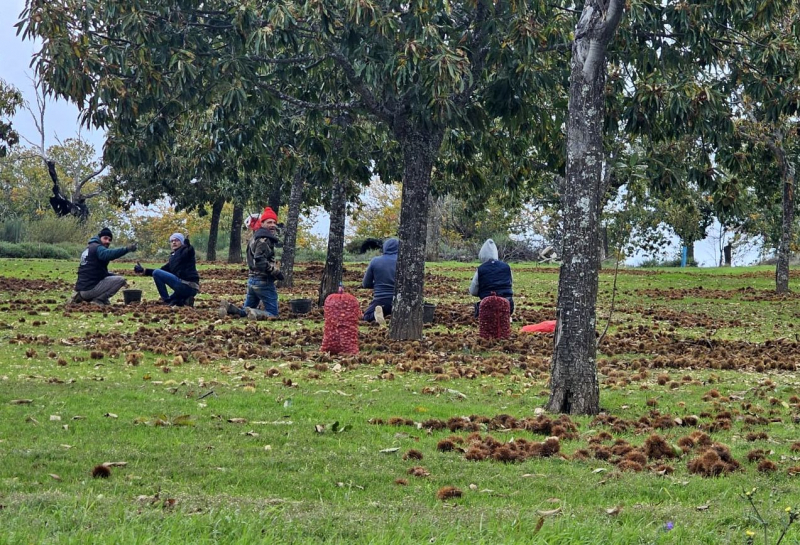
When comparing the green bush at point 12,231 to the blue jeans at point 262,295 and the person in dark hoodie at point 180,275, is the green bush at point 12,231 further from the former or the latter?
the blue jeans at point 262,295

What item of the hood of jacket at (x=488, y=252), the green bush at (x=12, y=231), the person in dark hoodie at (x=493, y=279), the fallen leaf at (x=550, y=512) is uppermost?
the green bush at (x=12, y=231)

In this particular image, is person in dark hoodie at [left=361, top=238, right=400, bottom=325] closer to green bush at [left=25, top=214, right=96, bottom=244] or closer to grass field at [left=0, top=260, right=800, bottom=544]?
grass field at [left=0, top=260, right=800, bottom=544]

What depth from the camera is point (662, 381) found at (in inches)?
439

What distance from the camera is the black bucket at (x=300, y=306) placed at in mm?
19109

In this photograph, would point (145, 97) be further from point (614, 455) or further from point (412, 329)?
point (614, 455)

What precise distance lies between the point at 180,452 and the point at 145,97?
941cm

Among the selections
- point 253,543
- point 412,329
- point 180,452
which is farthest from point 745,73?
point 253,543

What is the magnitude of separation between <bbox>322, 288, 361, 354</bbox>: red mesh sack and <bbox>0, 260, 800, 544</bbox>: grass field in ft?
1.09

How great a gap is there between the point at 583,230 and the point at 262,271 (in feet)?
33.1

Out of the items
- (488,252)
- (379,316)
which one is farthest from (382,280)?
(488,252)

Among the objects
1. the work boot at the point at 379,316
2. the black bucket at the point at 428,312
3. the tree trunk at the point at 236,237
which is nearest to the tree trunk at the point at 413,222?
the work boot at the point at 379,316

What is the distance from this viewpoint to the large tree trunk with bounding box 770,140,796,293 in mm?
26386

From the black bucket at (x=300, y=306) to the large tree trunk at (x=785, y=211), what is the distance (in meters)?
14.8

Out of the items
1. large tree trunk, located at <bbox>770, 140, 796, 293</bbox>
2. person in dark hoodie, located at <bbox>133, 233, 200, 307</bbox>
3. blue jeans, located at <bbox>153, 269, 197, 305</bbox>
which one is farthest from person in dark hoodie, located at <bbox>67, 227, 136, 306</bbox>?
large tree trunk, located at <bbox>770, 140, 796, 293</bbox>
